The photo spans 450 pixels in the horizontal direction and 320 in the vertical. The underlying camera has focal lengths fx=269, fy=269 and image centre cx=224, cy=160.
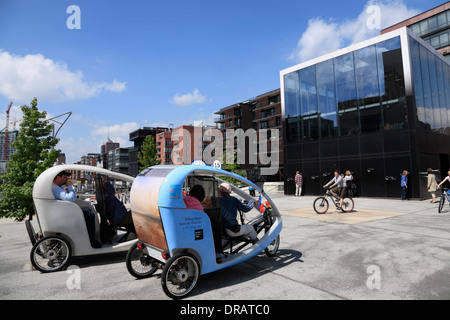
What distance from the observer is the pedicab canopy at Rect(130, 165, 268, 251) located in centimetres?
368

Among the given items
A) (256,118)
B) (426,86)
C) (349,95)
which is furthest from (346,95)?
(256,118)

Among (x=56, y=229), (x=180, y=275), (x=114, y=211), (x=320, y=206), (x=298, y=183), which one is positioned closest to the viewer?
(x=180, y=275)

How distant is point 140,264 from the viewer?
4.82 meters

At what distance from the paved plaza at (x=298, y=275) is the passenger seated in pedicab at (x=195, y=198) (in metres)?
1.24

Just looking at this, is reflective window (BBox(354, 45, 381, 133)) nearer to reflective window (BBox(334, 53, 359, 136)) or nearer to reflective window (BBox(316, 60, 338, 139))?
reflective window (BBox(334, 53, 359, 136))

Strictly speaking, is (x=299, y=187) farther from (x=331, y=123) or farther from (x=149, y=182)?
(x=149, y=182)

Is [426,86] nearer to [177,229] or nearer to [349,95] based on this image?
[349,95]

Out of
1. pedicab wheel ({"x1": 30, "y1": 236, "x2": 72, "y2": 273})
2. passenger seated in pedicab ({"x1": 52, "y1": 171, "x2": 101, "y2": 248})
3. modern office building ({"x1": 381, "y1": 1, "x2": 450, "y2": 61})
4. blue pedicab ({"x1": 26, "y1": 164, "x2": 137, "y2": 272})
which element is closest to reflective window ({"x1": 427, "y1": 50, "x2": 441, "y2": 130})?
passenger seated in pedicab ({"x1": 52, "y1": 171, "x2": 101, "y2": 248})

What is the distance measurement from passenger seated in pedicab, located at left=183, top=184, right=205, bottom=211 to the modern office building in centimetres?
6281

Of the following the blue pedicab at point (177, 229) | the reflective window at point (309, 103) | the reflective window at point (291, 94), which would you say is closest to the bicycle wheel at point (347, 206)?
the blue pedicab at point (177, 229)

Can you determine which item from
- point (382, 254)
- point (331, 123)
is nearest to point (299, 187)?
point (331, 123)

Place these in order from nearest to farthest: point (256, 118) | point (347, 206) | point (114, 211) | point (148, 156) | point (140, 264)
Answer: point (140, 264) → point (114, 211) → point (347, 206) → point (148, 156) → point (256, 118)

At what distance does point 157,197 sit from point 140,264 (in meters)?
1.81

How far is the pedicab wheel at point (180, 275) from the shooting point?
3.60 m
